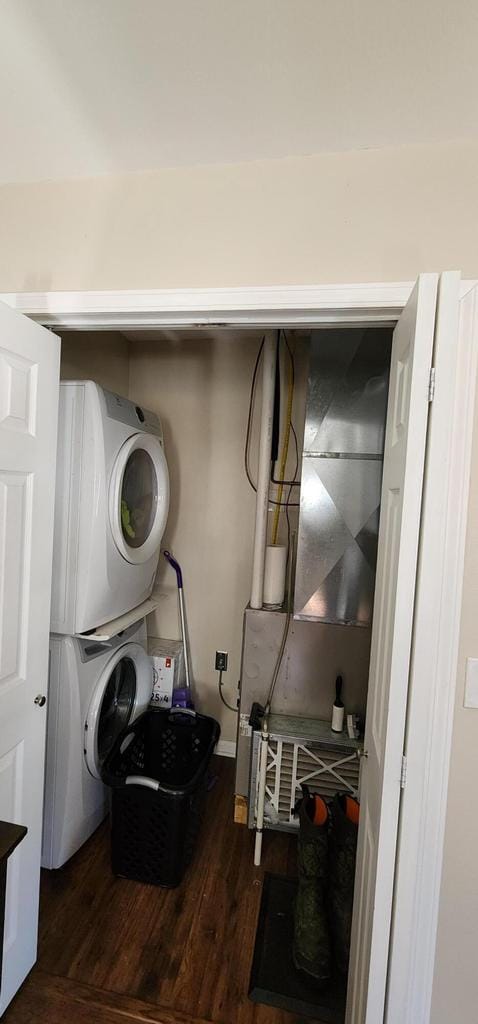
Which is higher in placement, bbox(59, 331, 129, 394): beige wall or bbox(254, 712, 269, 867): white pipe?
bbox(59, 331, 129, 394): beige wall

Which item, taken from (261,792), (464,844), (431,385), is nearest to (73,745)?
(261,792)

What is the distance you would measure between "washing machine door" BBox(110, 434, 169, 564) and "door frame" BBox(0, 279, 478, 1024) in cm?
62

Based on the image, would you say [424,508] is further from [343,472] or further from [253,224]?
[343,472]

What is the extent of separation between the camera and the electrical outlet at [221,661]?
2.55m

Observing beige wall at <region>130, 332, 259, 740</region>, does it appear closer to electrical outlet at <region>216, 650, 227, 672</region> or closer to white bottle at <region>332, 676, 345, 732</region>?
electrical outlet at <region>216, 650, 227, 672</region>

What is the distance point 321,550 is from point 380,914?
1.14 meters

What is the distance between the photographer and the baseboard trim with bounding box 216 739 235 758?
2572 millimetres

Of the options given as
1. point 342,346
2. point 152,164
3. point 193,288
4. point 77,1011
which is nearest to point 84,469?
point 193,288

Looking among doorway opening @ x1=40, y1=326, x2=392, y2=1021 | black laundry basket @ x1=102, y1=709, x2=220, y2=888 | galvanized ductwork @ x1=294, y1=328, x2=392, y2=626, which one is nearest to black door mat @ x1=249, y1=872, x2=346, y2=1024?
doorway opening @ x1=40, y1=326, x2=392, y2=1021

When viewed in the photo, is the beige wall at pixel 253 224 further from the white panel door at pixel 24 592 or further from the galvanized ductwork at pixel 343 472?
the galvanized ductwork at pixel 343 472

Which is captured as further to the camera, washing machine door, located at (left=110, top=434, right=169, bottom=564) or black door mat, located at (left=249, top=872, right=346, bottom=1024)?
washing machine door, located at (left=110, top=434, right=169, bottom=564)

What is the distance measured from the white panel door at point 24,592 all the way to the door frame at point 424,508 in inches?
7.9

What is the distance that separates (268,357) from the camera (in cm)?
201

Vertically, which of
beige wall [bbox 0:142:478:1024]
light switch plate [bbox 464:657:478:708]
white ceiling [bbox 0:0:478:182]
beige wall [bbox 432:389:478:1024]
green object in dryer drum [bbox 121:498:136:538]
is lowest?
beige wall [bbox 432:389:478:1024]
